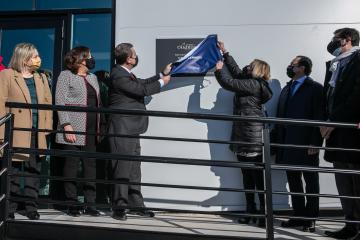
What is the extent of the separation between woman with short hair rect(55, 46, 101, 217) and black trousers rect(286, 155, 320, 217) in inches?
76.2

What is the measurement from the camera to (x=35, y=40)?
5.44 metres

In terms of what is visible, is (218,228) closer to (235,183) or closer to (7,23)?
(235,183)

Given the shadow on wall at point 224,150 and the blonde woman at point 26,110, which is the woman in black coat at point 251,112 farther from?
the blonde woman at point 26,110

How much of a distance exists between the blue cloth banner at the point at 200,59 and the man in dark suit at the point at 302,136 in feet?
2.95

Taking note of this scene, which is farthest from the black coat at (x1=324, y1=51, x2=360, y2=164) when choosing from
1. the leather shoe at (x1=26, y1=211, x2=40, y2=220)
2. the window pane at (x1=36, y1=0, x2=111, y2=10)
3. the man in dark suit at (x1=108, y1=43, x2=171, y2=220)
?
the window pane at (x1=36, y1=0, x2=111, y2=10)

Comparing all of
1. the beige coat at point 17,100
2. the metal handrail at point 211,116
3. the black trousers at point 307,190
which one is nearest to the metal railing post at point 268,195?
the metal handrail at point 211,116

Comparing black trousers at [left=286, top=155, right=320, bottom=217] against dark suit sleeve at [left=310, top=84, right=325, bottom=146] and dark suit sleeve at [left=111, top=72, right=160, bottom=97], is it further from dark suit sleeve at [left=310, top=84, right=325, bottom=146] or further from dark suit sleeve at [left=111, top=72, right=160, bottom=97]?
dark suit sleeve at [left=111, top=72, right=160, bottom=97]

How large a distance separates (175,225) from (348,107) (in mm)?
1816

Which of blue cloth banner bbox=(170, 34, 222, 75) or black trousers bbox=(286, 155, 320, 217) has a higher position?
blue cloth banner bbox=(170, 34, 222, 75)

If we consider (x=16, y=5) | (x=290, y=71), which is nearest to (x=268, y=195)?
(x=290, y=71)

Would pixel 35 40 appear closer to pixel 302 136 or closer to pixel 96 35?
pixel 96 35

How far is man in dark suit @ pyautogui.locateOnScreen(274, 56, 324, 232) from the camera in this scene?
165 inches

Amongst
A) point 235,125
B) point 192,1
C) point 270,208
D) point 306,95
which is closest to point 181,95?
point 235,125

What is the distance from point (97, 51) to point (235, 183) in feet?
7.47
